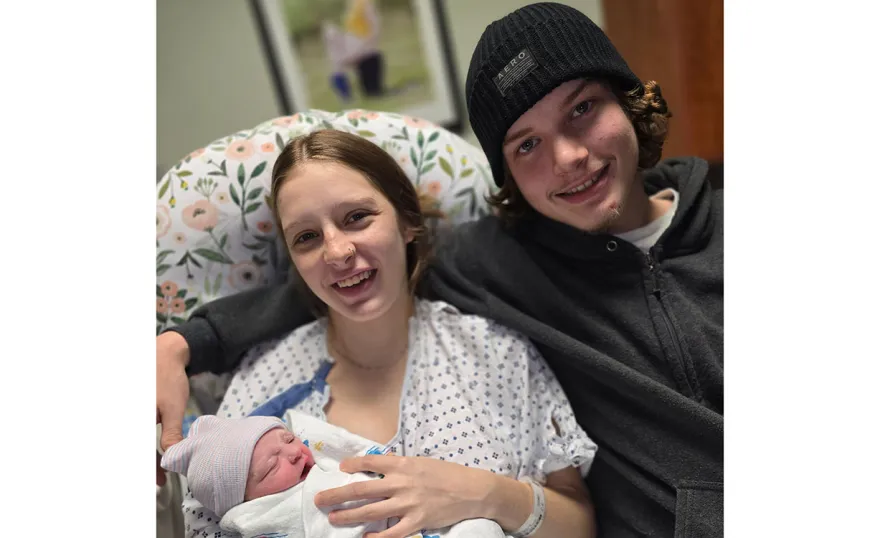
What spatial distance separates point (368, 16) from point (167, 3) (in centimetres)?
65

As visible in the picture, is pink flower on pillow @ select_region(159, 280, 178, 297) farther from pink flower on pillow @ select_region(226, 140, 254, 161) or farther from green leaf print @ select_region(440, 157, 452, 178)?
green leaf print @ select_region(440, 157, 452, 178)

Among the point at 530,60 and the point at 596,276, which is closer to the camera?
the point at 530,60

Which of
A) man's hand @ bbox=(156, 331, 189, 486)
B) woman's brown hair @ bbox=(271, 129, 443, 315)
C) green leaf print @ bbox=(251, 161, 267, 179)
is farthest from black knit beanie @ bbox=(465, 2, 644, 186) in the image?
man's hand @ bbox=(156, 331, 189, 486)

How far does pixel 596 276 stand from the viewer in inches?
45.8

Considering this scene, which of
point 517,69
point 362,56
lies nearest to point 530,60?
point 517,69

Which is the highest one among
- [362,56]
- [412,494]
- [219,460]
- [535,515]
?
[362,56]

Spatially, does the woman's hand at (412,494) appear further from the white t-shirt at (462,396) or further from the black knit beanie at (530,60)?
the black knit beanie at (530,60)

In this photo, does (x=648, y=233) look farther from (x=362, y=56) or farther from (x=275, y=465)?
Result: (x=362, y=56)

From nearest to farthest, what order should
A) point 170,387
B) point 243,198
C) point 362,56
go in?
point 170,387 < point 243,198 < point 362,56

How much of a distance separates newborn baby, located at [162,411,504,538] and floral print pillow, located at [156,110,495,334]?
0.42 metres

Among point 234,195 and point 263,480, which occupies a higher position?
point 234,195

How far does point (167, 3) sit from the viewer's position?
2082 millimetres

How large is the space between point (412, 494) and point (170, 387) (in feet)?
1.61
